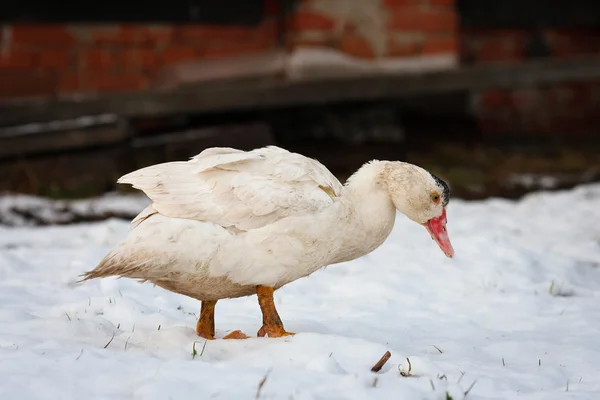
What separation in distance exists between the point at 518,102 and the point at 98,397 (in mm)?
9217

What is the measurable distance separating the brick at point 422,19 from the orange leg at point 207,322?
5.79 m

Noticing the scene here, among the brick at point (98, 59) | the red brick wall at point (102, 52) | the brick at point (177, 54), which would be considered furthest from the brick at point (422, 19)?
the brick at point (98, 59)

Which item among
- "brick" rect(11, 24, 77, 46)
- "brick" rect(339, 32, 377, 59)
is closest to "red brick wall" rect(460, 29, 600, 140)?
"brick" rect(339, 32, 377, 59)

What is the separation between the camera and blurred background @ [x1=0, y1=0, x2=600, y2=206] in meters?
7.98

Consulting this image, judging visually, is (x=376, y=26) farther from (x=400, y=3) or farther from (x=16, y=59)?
(x=16, y=59)

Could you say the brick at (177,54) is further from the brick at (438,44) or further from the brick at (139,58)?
the brick at (438,44)

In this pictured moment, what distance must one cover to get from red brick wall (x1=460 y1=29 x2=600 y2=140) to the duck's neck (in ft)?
24.2

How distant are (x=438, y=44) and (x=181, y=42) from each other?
8.42 feet

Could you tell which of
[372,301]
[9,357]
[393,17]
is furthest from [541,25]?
[9,357]

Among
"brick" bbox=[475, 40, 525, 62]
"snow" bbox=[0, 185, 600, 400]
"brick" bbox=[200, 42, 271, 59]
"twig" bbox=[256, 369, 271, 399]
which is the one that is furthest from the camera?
"brick" bbox=[475, 40, 525, 62]

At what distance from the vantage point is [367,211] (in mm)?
3924

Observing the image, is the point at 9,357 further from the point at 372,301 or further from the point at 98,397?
the point at 372,301

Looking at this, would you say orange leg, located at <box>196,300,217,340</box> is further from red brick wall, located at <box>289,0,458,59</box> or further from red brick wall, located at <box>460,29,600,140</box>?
red brick wall, located at <box>460,29,600,140</box>

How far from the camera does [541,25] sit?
1131cm
